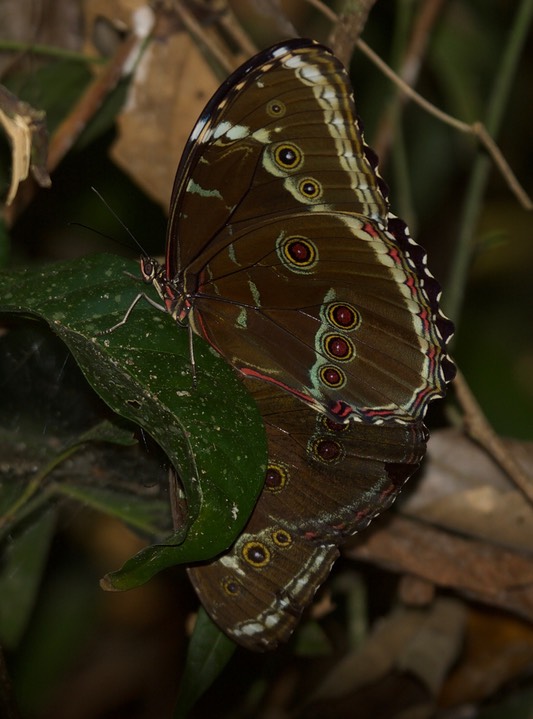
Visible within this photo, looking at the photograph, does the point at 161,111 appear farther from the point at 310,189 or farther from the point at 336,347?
the point at 336,347

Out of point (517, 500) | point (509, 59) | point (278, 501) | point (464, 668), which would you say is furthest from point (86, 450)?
point (509, 59)

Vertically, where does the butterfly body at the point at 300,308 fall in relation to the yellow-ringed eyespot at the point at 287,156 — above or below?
below

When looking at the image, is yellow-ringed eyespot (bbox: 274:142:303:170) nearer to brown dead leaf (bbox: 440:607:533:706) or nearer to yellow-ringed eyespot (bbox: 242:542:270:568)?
yellow-ringed eyespot (bbox: 242:542:270:568)

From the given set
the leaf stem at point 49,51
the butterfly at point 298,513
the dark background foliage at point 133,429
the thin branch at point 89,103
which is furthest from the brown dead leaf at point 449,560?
the leaf stem at point 49,51

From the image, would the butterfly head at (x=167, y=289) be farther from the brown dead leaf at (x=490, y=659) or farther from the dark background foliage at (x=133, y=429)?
the brown dead leaf at (x=490, y=659)

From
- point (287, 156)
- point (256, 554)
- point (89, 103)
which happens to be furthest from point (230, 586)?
point (89, 103)

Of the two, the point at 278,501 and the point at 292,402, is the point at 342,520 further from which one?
the point at 292,402
